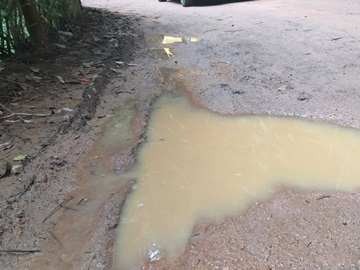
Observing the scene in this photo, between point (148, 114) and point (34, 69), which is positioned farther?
point (34, 69)

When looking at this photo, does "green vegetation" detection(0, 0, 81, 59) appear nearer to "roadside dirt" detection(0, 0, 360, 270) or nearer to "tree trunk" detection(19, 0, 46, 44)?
"tree trunk" detection(19, 0, 46, 44)

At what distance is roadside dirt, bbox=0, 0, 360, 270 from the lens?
7.60 ft

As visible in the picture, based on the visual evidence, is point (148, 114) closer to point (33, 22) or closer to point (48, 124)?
point (48, 124)

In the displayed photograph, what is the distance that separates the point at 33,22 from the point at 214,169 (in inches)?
154

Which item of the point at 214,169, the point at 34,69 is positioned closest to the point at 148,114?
the point at 214,169

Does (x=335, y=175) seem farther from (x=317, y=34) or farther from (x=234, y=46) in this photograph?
(x=317, y=34)

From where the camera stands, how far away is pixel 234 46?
20.8 feet

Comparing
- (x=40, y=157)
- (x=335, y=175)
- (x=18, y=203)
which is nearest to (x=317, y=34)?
A: (x=335, y=175)

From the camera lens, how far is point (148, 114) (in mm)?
4207

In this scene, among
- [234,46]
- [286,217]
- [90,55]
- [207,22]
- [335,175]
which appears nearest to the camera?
[286,217]

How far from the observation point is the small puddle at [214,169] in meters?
2.58

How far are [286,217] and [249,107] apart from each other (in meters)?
1.87

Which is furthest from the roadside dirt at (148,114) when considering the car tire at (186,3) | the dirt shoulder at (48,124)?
the car tire at (186,3)

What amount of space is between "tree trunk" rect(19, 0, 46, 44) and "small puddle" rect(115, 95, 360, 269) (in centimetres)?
271
